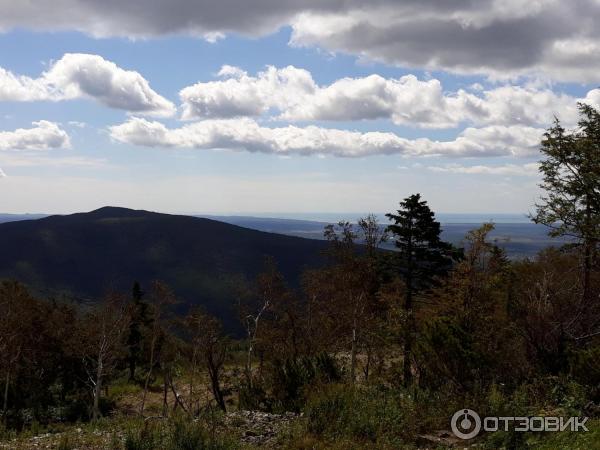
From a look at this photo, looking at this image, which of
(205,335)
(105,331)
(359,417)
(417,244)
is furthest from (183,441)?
(105,331)

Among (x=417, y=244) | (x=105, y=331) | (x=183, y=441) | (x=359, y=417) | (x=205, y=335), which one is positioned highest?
(x=417, y=244)

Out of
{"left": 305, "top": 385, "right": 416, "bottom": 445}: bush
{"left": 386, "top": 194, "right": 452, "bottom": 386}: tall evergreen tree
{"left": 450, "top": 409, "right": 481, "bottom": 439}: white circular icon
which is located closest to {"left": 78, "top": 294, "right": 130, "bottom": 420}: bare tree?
{"left": 386, "top": 194, "right": 452, "bottom": 386}: tall evergreen tree

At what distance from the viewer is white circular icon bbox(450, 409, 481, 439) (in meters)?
13.8

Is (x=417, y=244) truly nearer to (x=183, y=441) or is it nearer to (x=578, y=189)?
(x=578, y=189)

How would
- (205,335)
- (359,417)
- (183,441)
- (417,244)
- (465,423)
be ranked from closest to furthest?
(183,441), (465,423), (359,417), (205,335), (417,244)

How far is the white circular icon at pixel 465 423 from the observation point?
13828 mm

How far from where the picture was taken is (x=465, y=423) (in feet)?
46.8

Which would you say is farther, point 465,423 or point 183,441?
point 465,423

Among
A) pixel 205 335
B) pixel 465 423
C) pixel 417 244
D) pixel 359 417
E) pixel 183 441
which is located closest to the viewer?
pixel 183 441

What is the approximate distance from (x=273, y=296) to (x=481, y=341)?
21.6 metres

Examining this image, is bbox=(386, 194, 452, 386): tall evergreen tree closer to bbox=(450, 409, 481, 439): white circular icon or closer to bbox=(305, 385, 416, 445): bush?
bbox=(305, 385, 416, 445): bush

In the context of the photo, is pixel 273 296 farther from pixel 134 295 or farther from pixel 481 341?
pixel 134 295

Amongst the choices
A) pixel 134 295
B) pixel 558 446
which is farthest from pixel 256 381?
pixel 134 295

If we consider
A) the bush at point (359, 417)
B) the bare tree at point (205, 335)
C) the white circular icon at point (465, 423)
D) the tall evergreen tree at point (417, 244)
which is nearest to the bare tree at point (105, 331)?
the bare tree at point (205, 335)
